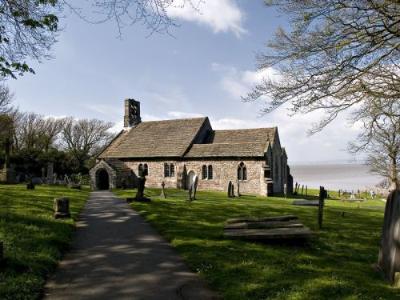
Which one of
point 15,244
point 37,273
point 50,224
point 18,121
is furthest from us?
point 18,121

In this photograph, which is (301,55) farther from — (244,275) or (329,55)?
(244,275)

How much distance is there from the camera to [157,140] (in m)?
40.7

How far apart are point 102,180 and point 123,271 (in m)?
31.3

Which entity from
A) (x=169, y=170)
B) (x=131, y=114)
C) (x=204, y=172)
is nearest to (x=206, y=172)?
(x=204, y=172)

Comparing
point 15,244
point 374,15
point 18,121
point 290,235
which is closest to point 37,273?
point 15,244

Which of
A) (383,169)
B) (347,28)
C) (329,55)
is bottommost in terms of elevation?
(383,169)

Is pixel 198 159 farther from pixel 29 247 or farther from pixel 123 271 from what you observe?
pixel 123 271

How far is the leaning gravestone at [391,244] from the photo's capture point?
674 centimetres

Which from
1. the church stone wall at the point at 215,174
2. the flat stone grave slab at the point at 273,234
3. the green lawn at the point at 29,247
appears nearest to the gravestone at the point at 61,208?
the green lawn at the point at 29,247

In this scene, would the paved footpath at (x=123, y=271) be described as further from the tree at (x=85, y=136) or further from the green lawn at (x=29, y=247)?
the tree at (x=85, y=136)

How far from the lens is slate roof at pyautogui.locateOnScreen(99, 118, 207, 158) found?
126ft

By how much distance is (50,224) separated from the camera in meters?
11.0

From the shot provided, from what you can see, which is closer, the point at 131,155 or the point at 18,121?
the point at 131,155

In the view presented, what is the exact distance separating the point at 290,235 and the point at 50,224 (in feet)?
24.5
